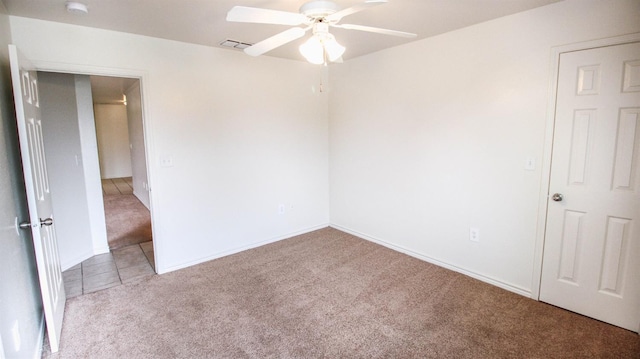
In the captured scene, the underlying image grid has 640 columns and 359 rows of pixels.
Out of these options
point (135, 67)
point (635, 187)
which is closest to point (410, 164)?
point (635, 187)

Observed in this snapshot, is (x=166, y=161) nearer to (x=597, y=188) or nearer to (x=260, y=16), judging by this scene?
(x=260, y=16)

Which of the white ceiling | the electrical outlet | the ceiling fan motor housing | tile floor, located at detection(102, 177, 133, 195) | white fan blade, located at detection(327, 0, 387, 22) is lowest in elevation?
tile floor, located at detection(102, 177, 133, 195)

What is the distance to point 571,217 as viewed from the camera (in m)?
2.51

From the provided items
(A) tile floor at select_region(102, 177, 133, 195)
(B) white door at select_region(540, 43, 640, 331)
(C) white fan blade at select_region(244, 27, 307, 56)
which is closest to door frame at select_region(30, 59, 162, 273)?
(C) white fan blade at select_region(244, 27, 307, 56)

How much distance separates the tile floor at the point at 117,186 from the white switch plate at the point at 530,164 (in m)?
7.82

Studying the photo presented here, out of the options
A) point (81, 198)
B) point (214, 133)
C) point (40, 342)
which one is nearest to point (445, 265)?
point (214, 133)

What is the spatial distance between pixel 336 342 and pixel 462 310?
1094 mm

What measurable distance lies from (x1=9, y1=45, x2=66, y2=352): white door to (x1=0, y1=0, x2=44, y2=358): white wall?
0.09 meters

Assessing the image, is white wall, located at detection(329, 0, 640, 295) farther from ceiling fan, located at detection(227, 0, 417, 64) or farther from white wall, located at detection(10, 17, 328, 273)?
ceiling fan, located at detection(227, 0, 417, 64)

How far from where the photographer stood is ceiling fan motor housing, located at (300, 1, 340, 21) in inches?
67.5

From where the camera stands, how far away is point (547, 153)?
2566mm

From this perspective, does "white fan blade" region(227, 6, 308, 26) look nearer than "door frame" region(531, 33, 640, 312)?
Yes

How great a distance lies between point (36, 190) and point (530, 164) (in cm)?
363

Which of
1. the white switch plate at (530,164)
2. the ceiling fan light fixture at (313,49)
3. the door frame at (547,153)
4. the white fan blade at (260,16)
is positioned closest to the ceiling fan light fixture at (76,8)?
the white fan blade at (260,16)
